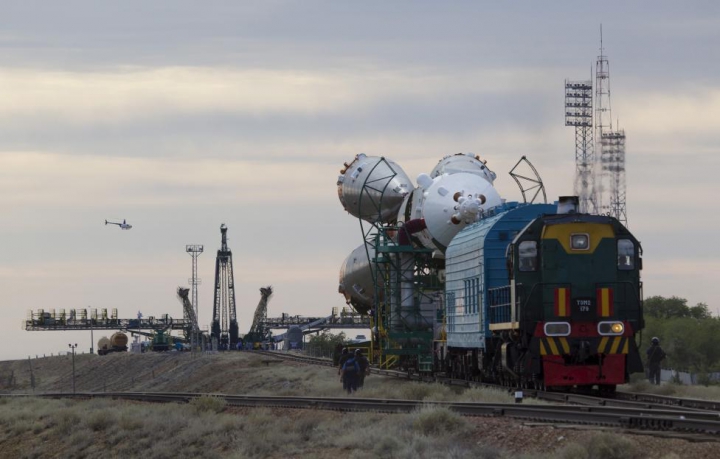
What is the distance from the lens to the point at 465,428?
21344 mm

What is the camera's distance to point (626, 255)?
96.0 ft

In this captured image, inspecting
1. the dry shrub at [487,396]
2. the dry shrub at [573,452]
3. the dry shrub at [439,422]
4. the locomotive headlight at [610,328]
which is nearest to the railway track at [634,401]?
the dry shrub at [487,396]

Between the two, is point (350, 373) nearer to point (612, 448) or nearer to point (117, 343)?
point (612, 448)

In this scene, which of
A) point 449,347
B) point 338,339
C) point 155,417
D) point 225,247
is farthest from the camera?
point 225,247

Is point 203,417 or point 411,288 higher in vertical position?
point 411,288

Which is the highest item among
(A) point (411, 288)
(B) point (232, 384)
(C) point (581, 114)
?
(C) point (581, 114)

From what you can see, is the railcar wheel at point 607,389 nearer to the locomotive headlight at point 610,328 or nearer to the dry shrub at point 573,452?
the locomotive headlight at point 610,328

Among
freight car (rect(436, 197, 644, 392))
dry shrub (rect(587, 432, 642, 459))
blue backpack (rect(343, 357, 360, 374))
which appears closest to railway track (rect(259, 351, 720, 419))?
freight car (rect(436, 197, 644, 392))

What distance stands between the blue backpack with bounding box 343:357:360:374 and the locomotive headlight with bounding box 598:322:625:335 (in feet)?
32.4

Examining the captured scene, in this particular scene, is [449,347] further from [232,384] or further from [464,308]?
[232,384]

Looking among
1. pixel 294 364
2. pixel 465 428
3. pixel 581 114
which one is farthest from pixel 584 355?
pixel 581 114

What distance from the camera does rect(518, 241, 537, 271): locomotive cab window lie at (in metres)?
29.1

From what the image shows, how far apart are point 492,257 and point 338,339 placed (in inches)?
2826

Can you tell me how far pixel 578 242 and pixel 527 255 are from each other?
125 centimetres
